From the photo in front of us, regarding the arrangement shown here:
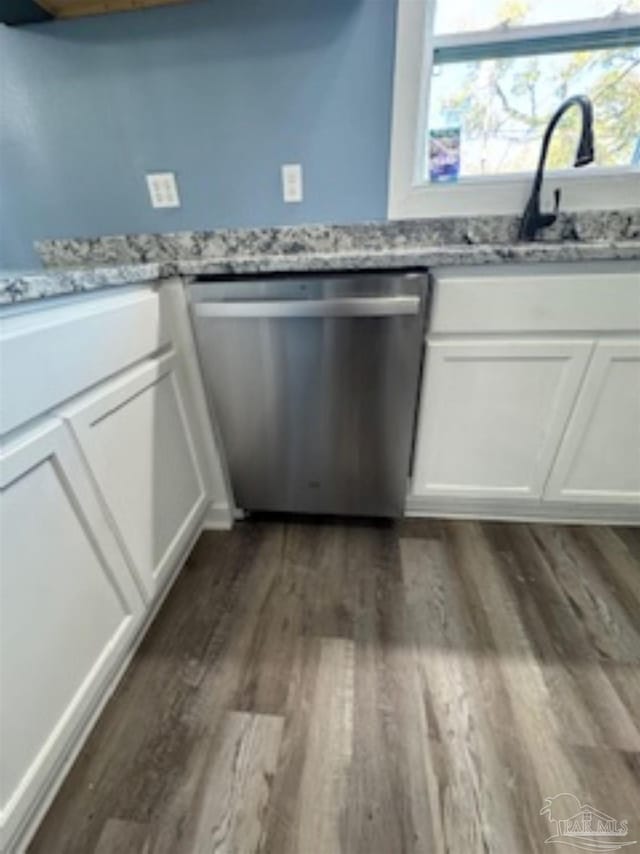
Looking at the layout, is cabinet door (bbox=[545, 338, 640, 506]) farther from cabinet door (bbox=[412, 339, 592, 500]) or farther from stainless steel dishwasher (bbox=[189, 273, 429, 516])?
stainless steel dishwasher (bbox=[189, 273, 429, 516])

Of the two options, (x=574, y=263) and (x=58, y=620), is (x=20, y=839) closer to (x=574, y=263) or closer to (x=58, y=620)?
(x=58, y=620)

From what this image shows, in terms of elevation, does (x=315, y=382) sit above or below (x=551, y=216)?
below

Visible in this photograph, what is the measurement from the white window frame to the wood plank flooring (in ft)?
3.84

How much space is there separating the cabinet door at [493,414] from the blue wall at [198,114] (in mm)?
674

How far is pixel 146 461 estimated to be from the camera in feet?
3.35

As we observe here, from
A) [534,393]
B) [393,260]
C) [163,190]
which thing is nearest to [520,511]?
[534,393]

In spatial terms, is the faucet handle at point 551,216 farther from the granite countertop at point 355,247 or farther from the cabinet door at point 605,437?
the cabinet door at point 605,437

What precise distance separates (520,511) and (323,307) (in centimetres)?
103

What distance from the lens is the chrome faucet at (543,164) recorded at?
3.43ft

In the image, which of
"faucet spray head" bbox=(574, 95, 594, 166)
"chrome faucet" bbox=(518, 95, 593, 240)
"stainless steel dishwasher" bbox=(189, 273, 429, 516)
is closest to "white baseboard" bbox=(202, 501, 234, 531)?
"stainless steel dishwasher" bbox=(189, 273, 429, 516)

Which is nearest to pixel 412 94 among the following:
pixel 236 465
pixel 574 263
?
pixel 574 263

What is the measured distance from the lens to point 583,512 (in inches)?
55.1

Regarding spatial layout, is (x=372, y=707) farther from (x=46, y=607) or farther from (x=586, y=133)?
(x=586, y=133)

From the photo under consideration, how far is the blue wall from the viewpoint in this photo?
121 cm
